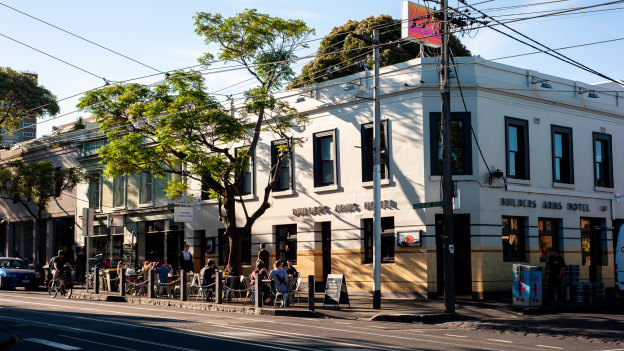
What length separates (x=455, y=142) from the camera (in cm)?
2473

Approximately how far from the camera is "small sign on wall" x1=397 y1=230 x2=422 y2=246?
24391mm

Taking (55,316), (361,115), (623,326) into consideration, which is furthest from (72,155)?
(623,326)

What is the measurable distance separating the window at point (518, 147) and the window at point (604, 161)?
4602mm

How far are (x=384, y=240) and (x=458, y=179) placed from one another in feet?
11.7

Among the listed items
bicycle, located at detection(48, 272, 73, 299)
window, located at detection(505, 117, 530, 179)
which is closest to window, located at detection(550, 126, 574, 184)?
window, located at detection(505, 117, 530, 179)

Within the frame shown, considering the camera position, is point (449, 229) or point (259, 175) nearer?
point (449, 229)

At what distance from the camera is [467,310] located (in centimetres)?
2105

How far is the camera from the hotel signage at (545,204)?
2483 cm

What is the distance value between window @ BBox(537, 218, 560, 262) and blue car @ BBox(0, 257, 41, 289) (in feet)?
75.7

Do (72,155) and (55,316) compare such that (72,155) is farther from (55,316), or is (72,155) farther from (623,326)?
(623,326)

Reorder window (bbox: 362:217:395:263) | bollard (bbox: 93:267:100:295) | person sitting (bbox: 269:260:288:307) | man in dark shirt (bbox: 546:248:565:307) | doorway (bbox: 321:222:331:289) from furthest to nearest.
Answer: bollard (bbox: 93:267:100:295), doorway (bbox: 321:222:331:289), window (bbox: 362:217:395:263), man in dark shirt (bbox: 546:248:565:307), person sitting (bbox: 269:260:288:307)

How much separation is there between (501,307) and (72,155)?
2886cm

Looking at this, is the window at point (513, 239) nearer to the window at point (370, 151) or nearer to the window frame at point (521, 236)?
the window frame at point (521, 236)

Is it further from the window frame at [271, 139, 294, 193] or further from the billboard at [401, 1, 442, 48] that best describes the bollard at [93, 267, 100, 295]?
the billboard at [401, 1, 442, 48]
